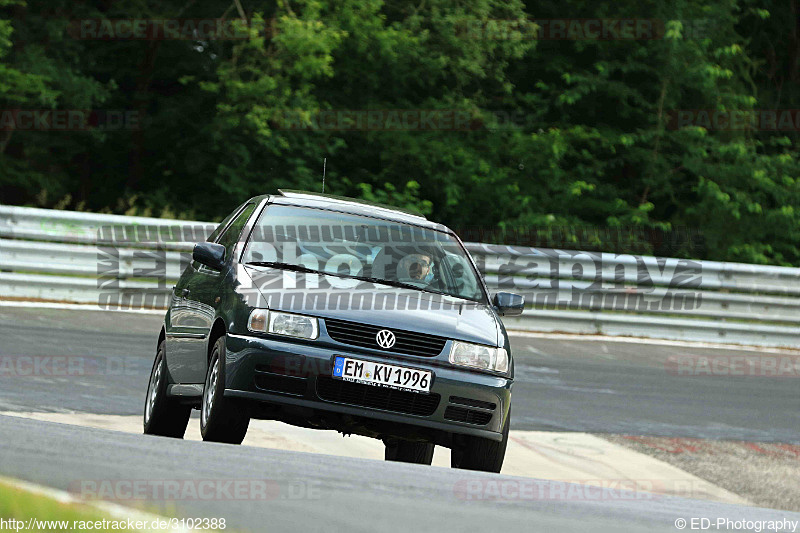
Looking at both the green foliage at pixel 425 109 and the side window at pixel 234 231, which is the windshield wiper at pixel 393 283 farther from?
the green foliage at pixel 425 109

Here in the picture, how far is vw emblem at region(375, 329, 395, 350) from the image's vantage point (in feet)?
23.9

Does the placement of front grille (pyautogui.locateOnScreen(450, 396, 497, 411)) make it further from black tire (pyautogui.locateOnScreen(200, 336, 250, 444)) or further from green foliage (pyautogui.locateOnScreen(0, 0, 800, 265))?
green foliage (pyautogui.locateOnScreen(0, 0, 800, 265))

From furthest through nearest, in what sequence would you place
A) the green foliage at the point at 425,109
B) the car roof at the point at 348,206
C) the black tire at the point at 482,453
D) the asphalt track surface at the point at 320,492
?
the green foliage at the point at 425,109, the car roof at the point at 348,206, the black tire at the point at 482,453, the asphalt track surface at the point at 320,492

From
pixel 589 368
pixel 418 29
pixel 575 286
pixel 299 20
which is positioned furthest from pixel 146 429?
pixel 418 29

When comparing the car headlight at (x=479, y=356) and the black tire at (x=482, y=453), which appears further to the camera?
the black tire at (x=482, y=453)

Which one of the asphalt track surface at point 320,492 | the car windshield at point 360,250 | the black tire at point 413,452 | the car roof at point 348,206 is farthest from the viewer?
the black tire at point 413,452

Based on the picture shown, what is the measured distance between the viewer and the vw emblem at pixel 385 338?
7270 millimetres

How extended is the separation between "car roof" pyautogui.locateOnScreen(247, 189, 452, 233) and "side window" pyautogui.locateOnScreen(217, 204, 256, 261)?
0.14 m

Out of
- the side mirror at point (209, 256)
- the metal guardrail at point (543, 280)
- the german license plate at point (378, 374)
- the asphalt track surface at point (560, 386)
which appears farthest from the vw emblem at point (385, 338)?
the metal guardrail at point (543, 280)

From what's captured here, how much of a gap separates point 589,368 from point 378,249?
6.99m

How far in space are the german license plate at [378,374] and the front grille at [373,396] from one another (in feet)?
0.09

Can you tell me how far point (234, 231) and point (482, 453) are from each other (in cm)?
229

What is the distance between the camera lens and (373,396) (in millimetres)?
7238

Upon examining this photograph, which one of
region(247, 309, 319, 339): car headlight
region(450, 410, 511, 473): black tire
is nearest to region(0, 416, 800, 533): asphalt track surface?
region(247, 309, 319, 339): car headlight
